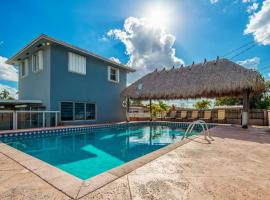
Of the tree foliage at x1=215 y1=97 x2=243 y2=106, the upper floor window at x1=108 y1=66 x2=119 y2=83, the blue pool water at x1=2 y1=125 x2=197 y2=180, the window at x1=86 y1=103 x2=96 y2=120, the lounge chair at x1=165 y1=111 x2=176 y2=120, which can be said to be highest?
the upper floor window at x1=108 y1=66 x2=119 y2=83

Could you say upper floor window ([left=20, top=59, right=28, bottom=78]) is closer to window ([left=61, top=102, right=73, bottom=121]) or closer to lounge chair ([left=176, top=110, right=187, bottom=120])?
window ([left=61, top=102, right=73, bottom=121])

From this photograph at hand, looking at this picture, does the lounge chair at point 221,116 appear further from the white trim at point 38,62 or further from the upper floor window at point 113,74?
the white trim at point 38,62

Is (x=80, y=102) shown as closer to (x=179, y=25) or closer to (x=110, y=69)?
(x=110, y=69)

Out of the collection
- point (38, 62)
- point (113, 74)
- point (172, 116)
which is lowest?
point (172, 116)

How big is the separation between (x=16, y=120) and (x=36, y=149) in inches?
129

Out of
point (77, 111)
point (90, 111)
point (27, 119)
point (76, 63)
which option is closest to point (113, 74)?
point (76, 63)

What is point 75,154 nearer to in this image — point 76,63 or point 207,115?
point 76,63

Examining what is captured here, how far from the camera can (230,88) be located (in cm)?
986

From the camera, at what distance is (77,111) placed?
450 inches

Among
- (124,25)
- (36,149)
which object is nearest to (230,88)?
(124,25)

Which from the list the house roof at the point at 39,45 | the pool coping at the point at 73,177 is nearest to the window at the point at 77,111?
the house roof at the point at 39,45

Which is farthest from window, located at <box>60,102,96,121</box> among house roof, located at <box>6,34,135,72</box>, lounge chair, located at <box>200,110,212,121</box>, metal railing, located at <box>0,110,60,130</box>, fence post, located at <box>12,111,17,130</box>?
lounge chair, located at <box>200,110,212,121</box>

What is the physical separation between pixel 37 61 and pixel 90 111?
4.86m

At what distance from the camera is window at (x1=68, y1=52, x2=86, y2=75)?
11.1 m
